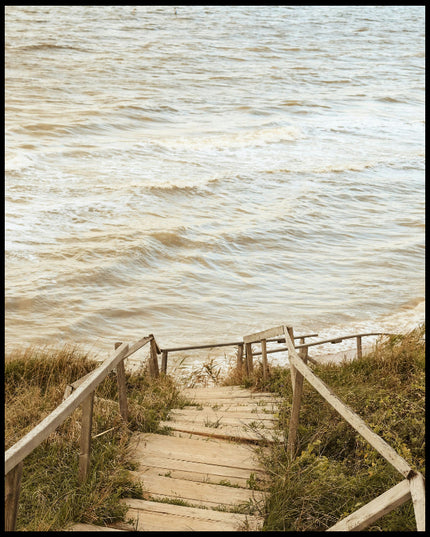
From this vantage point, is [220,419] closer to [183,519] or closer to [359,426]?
[183,519]

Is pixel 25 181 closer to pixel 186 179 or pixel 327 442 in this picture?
pixel 186 179

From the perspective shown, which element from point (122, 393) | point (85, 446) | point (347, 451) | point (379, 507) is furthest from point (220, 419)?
point (379, 507)

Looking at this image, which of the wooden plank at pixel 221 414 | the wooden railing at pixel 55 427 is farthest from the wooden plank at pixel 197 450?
the wooden plank at pixel 221 414

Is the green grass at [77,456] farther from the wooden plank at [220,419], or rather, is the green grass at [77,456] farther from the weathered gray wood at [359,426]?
the weathered gray wood at [359,426]

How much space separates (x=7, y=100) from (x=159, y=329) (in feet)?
83.9

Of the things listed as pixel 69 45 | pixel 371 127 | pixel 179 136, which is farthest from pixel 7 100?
pixel 371 127

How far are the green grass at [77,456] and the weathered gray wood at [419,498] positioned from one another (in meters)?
2.19

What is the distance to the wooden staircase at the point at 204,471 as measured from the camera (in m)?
4.41

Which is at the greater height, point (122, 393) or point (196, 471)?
point (122, 393)

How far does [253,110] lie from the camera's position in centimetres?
3919

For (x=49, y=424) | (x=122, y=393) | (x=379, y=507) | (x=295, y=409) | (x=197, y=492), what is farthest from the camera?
(x=122, y=393)

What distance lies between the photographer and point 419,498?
2.87 meters

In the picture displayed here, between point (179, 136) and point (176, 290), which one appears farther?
point (179, 136)

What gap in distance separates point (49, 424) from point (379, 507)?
180 centimetres
